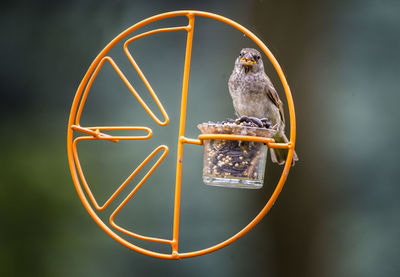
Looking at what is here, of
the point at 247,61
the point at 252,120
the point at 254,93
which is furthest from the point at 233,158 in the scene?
the point at 254,93

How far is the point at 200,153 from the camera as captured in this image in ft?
12.4

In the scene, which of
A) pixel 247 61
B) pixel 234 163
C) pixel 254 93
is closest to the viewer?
pixel 234 163

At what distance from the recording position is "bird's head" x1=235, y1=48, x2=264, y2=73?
8.38ft

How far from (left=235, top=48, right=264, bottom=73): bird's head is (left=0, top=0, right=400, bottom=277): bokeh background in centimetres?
70

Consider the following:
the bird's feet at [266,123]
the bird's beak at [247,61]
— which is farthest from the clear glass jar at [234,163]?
the bird's beak at [247,61]

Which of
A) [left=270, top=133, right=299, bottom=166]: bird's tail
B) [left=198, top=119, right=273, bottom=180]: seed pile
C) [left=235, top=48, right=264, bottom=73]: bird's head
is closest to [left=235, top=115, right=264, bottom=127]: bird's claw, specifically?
[left=198, top=119, right=273, bottom=180]: seed pile

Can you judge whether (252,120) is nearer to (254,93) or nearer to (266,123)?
(266,123)

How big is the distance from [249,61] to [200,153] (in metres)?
1.35

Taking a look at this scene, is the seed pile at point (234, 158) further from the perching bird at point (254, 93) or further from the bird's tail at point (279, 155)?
the bird's tail at point (279, 155)

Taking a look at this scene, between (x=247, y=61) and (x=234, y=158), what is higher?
(x=247, y=61)

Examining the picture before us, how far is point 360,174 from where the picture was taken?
3641 mm

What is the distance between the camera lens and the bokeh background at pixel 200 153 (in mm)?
3576

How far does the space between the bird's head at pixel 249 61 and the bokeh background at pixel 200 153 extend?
70 centimetres

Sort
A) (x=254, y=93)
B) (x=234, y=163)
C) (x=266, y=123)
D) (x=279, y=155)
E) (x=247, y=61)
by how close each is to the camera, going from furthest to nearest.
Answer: (x=279, y=155)
(x=254, y=93)
(x=247, y=61)
(x=266, y=123)
(x=234, y=163)
